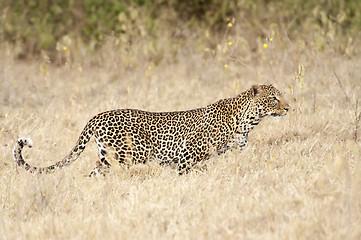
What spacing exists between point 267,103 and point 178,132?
1.05 meters

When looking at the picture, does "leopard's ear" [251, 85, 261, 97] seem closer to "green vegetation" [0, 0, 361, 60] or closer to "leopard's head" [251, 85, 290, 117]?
"leopard's head" [251, 85, 290, 117]

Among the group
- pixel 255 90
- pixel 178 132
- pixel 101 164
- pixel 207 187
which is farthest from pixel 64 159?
pixel 255 90

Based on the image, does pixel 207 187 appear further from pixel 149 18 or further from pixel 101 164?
pixel 149 18

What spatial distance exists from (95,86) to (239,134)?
5.55 meters

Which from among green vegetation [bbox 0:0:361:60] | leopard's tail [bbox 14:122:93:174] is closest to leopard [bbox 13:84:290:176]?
leopard's tail [bbox 14:122:93:174]

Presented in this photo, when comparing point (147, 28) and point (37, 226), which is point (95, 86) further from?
point (37, 226)

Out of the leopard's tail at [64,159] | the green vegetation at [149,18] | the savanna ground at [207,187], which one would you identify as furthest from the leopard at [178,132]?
the green vegetation at [149,18]

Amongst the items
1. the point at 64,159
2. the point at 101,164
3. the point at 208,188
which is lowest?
the point at 208,188

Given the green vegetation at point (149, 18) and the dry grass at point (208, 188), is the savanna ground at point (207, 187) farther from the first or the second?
the green vegetation at point (149, 18)

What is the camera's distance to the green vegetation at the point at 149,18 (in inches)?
566

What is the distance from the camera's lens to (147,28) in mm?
13797

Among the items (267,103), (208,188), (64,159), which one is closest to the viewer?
(208,188)

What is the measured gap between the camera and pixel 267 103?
6.66 metres

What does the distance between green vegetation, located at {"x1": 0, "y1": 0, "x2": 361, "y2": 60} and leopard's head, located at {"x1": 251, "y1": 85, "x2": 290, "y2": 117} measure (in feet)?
24.1
